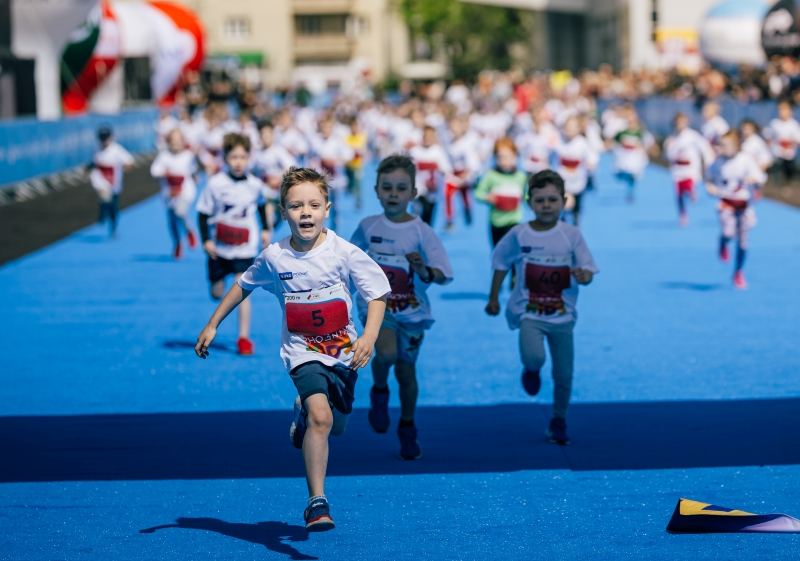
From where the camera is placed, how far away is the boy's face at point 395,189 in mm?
6906

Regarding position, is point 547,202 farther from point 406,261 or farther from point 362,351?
point 362,351

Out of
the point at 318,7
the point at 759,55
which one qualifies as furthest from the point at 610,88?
the point at 318,7

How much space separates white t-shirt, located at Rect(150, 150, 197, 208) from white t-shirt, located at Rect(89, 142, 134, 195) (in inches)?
69.3

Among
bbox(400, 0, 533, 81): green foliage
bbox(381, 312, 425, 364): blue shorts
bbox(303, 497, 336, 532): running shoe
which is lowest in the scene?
bbox(303, 497, 336, 532): running shoe

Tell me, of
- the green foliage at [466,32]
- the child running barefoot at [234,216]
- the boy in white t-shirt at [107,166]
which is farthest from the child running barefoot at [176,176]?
the green foliage at [466,32]

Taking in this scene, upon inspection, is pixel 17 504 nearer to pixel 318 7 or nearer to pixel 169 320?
pixel 169 320

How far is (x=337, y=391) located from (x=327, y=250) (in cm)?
64

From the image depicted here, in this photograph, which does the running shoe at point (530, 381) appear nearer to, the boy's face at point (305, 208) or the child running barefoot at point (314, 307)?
the child running barefoot at point (314, 307)

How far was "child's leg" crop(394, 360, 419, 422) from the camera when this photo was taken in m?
6.83

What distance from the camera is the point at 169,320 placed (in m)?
11.9

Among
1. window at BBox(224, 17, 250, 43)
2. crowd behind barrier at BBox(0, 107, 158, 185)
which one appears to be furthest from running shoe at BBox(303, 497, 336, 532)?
window at BBox(224, 17, 250, 43)

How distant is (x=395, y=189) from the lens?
273 inches

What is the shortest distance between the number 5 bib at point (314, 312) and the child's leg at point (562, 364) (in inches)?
73.2

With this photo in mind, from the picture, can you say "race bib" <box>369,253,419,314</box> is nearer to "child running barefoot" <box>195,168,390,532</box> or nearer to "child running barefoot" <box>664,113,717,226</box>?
"child running barefoot" <box>195,168,390,532</box>
